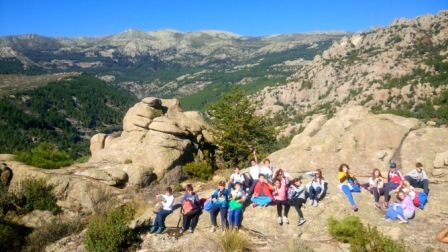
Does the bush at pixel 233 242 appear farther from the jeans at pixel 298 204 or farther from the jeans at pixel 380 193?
the jeans at pixel 380 193

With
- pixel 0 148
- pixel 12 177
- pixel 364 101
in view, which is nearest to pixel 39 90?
pixel 0 148

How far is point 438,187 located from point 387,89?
105 metres

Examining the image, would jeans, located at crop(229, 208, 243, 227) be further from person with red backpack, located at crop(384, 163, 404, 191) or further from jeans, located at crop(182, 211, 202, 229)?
person with red backpack, located at crop(384, 163, 404, 191)

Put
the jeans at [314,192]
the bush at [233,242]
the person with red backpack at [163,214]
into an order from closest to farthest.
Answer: the bush at [233,242], the person with red backpack at [163,214], the jeans at [314,192]

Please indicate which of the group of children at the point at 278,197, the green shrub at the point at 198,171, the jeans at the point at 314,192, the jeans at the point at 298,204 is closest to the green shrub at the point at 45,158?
the green shrub at the point at 198,171

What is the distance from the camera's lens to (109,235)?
448 inches

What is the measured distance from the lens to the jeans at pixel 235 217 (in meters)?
12.8

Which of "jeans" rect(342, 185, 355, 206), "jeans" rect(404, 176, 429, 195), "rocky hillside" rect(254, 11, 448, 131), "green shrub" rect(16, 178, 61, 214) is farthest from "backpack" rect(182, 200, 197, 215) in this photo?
"rocky hillside" rect(254, 11, 448, 131)

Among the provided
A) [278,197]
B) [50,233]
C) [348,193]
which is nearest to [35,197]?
[50,233]

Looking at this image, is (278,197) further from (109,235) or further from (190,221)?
(109,235)

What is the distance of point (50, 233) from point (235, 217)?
26.5ft

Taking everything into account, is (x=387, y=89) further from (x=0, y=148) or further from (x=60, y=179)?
(x=0, y=148)

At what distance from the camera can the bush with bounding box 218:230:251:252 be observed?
11094 mm

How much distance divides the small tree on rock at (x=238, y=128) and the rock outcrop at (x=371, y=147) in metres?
5.96
